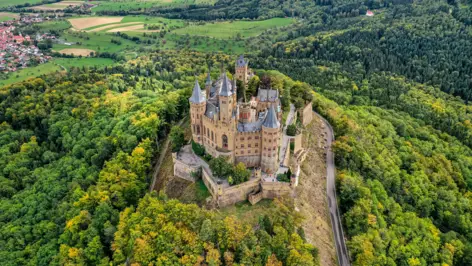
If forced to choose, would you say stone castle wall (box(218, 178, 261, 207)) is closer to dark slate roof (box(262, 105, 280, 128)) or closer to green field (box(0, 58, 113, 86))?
dark slate roof (box(262, 105, 280, 128))

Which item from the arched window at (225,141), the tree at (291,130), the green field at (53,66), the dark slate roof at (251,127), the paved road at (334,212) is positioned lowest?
the paved road at (334,212)

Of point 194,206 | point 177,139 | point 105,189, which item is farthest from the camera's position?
point 105,189

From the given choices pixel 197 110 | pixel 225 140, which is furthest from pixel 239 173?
pixel 197 110

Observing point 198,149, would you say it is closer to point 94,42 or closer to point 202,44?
point 202,44

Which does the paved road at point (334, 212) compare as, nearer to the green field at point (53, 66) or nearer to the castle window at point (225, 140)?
the castle window at point (225, 140)

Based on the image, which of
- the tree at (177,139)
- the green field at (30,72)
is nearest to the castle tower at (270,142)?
the tree at (177,139)

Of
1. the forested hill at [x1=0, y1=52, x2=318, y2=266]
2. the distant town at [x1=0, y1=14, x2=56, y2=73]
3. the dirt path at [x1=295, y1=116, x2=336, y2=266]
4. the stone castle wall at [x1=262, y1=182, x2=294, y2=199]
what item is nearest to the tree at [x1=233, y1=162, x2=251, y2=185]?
the stone castle wall at [x1=262, y1=182, x2=294, y2=199]

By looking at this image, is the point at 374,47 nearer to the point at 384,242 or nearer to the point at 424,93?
the point at 424,93
